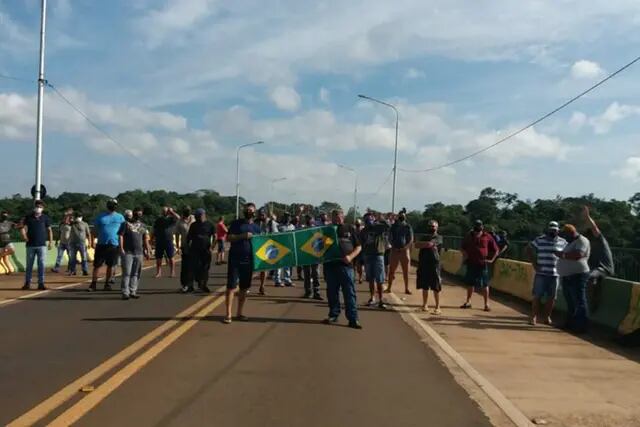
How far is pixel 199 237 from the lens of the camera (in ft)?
48.3

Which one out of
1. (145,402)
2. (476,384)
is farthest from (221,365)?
(476,384)

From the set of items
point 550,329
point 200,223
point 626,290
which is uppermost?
point 200,223

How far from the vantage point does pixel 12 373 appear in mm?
6910

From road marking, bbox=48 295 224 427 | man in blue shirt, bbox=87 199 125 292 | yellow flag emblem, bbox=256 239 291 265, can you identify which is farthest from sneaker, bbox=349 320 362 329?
man in blue shirt, bbox=87 199 125 292

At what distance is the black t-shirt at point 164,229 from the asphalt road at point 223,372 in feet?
21.2

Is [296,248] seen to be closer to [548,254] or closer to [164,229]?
[548,254]

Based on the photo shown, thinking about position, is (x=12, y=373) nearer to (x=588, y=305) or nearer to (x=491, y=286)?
(x=588, y=305)

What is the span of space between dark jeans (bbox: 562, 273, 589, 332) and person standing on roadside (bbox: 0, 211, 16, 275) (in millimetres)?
13881

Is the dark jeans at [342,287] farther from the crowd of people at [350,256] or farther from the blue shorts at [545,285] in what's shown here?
the blue shorts at [545,285]

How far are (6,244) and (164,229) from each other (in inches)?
175

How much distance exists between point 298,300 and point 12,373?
304 inches

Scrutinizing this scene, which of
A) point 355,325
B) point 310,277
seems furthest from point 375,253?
point 355,325

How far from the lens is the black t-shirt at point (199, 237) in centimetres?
1471

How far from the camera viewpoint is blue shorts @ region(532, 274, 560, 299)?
12.0 meters
